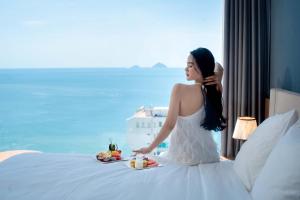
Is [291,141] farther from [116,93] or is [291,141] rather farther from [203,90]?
[116,93]

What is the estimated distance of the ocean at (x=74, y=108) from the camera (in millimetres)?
6238

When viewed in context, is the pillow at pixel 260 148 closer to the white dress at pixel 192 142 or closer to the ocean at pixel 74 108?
the white dress at pixel 192 142

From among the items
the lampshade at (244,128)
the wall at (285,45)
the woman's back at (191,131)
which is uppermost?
the wall at (285,45)

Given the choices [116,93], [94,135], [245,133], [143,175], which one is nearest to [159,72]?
[116,93]

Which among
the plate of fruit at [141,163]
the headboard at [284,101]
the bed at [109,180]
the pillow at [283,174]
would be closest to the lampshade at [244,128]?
the headboard at [284,101]

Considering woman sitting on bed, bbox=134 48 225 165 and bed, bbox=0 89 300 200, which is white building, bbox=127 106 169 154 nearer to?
woman sitting on bed, bbox=134 48 225 165

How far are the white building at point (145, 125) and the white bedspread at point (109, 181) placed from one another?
2.67 meters

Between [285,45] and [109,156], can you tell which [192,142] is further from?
[285,45]

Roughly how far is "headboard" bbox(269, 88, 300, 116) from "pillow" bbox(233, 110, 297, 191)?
31 centimetres

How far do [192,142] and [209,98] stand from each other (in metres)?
0.32

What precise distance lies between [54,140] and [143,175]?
4.78 metres

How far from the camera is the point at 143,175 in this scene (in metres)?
1.83

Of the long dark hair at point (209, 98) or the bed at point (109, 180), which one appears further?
the long dark hair at point (209, 98)

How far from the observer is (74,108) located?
6.32 metres
